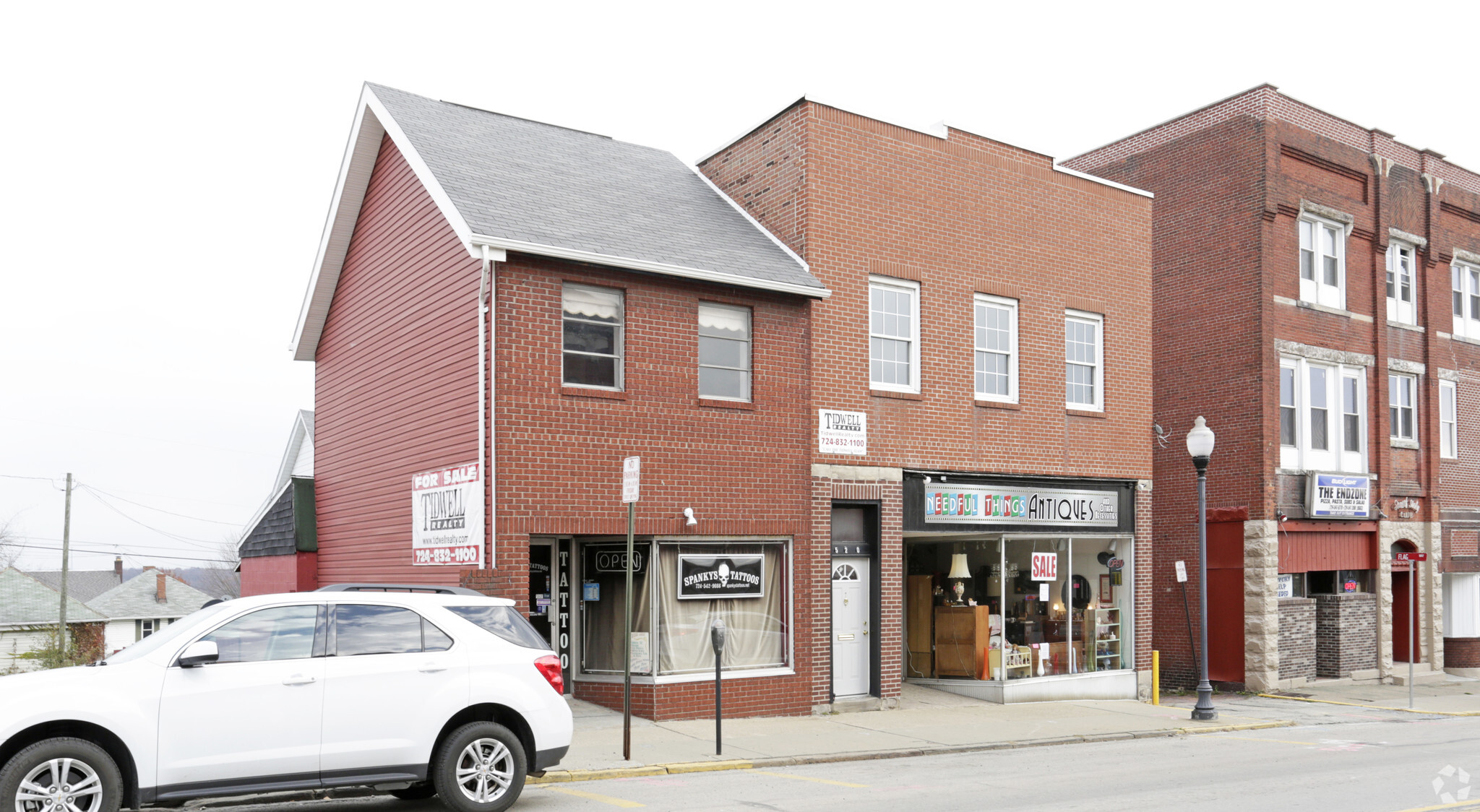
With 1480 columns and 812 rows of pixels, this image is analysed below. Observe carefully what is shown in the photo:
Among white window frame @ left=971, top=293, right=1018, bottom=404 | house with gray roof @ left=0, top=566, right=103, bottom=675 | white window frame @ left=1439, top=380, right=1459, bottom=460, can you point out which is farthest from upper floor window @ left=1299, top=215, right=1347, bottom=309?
house with gray roof @ left=0, top=566, right=103, bottom=675

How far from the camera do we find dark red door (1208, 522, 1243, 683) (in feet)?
78.0

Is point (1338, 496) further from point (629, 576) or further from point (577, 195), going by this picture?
point (629, 576)

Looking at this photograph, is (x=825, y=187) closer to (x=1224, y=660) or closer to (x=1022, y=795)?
(x=1022, y=795)

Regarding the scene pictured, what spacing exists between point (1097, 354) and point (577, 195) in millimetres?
9460

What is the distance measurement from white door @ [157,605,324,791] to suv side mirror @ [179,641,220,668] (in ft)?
0.23

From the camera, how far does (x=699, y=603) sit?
1578cm

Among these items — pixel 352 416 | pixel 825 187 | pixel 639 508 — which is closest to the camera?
pixel 639 508

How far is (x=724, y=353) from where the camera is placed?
16.4m

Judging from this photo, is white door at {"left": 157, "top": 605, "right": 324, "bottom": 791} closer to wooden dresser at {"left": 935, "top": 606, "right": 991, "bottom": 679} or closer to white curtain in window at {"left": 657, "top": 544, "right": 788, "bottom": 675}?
white curtain in window at {"left": 657, "top": 544, "right": 788, "bottom": 675}

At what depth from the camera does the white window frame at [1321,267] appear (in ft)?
82.2

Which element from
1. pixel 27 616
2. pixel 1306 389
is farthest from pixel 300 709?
pixel 27 616

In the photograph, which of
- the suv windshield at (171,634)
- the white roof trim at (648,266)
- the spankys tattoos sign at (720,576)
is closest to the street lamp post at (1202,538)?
the white roof trim at (648,266)

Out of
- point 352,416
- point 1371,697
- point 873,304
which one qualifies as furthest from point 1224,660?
point 352,416

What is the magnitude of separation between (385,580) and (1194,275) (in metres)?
17.3
